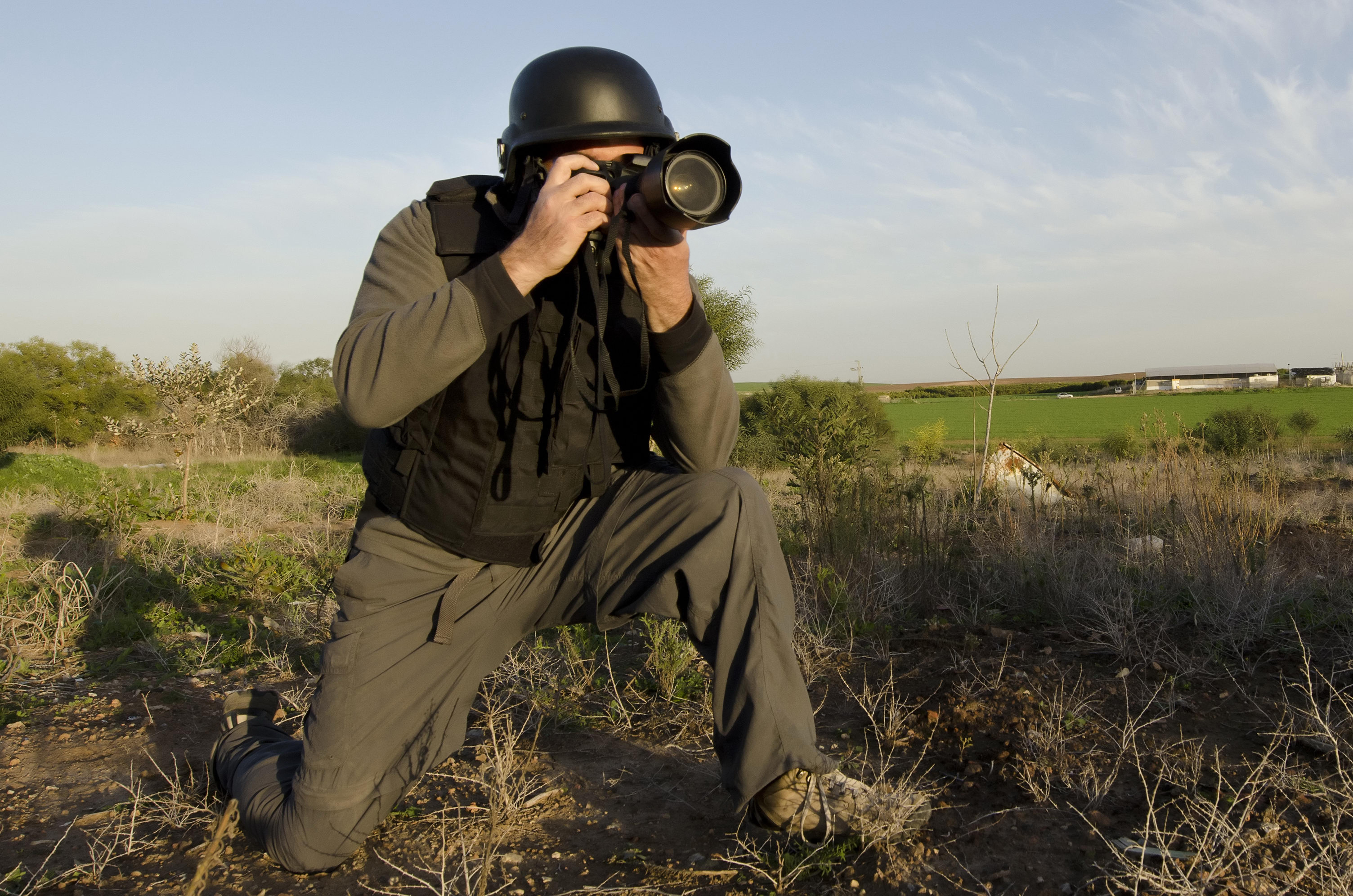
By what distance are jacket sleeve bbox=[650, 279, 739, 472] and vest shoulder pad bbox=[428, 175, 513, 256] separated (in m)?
0.57

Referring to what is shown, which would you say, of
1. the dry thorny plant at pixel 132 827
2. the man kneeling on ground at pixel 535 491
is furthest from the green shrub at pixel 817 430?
the dry thorny plant at pixel 132 827

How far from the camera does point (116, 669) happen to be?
3670mm

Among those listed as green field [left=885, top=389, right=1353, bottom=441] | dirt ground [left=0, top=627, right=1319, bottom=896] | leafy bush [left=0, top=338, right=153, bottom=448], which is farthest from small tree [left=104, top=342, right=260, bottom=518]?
green field [left=885, top=389, right=1353, bottom=441]

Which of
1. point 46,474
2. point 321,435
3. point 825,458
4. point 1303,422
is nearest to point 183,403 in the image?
point 46,474

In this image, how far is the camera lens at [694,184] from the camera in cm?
178

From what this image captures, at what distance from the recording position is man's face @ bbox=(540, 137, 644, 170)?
242cm

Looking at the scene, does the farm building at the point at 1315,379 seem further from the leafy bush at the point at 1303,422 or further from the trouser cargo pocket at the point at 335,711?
the trouser cargo pocket at the point at 335,711

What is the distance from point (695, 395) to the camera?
7.04 ft

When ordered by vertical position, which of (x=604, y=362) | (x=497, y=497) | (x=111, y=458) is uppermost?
(x=604, y=362)

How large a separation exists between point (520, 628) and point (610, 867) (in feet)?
2.12

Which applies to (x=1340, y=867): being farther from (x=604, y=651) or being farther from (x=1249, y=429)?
(x=1249, y=429)

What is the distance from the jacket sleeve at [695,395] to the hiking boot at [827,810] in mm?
796

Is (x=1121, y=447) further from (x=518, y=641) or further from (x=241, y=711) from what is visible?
(x=241, y=711)

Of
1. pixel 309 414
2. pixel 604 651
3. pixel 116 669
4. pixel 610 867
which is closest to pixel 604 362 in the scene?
pixel 610 867
